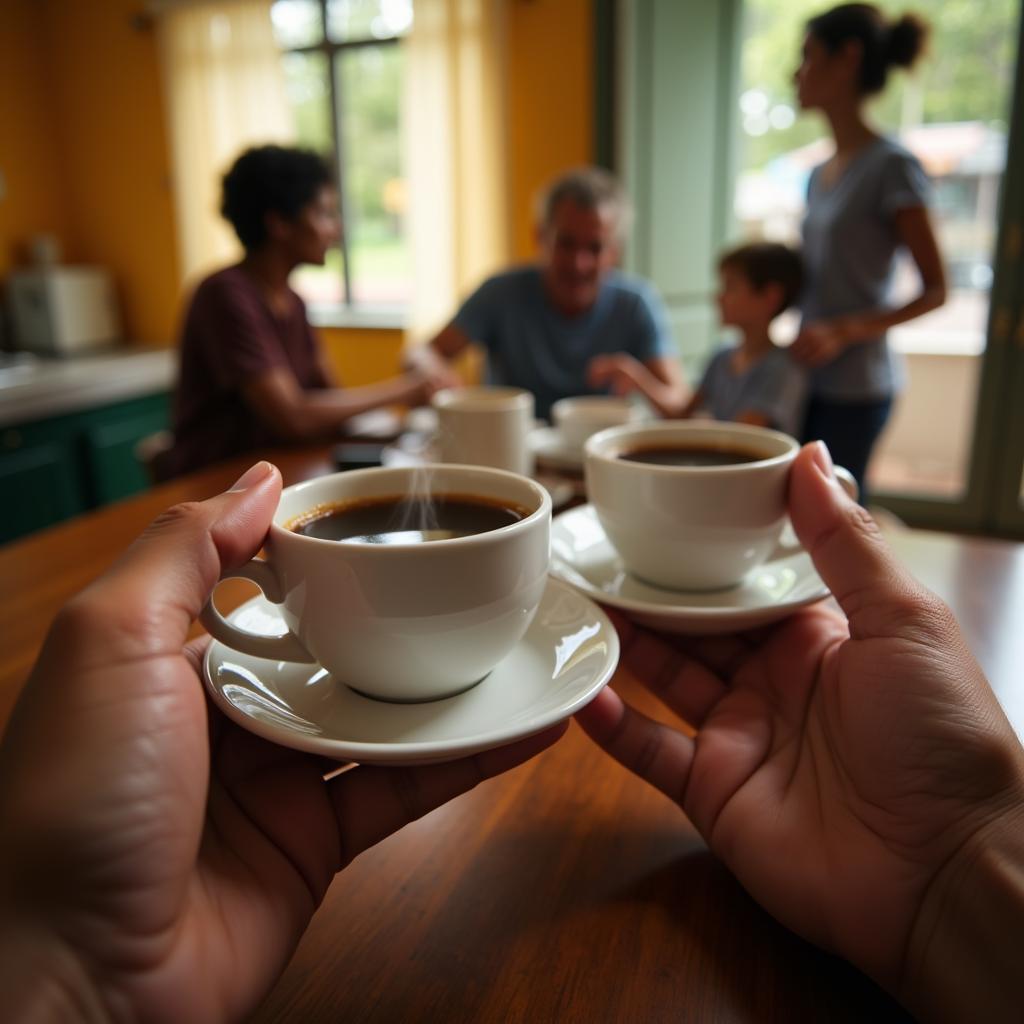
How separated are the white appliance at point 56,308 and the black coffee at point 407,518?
3933 mm

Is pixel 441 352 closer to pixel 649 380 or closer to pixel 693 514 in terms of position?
pixel 649 380

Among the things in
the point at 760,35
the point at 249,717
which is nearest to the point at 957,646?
the point at 249,717

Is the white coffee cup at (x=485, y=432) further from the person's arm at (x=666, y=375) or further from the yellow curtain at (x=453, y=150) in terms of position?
the yellow curtain at (x=453, y=150)

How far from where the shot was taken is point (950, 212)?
5.08 metres

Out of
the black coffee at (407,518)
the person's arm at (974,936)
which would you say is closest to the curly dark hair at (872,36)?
the black coffee at (407,518)

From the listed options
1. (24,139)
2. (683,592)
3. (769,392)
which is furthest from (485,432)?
(24,139)

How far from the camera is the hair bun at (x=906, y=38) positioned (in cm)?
207

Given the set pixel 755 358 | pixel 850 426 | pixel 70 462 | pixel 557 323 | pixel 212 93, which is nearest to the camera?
pixel 755 358

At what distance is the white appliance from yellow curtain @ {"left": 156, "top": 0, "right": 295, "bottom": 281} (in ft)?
1.88

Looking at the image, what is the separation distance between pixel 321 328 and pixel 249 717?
4.09 metres

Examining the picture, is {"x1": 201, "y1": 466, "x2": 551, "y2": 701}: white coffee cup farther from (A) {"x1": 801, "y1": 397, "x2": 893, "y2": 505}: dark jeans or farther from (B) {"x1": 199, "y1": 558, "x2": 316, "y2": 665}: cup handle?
(A) {"x1": 801, "y1": 397, "x2": 893, "y2": 505}: dark jeans

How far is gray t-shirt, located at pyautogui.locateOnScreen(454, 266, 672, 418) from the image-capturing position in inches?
93.3

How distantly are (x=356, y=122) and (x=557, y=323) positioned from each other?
2599 mm

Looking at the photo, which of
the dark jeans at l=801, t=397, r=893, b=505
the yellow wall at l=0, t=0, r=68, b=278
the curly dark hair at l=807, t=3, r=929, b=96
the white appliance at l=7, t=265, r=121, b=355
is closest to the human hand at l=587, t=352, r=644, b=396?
the dark jeans at l=801, t=397, r=893, b=505
